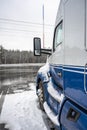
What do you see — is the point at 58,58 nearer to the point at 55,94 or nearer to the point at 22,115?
the point at 55,94

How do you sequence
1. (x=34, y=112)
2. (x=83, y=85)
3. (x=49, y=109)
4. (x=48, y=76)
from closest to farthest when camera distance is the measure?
(x=83, y=85) < (x=49, y=109) < (x=48, y=76) < (x=34, y=112)

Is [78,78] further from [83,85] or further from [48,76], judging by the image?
[48,76]

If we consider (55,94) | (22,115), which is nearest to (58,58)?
(55,94)

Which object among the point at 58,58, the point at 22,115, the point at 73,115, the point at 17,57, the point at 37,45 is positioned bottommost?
the point at 22,115

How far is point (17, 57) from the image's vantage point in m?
71.5

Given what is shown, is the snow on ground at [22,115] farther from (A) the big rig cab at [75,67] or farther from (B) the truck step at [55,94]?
(A) the big rig cab at [75,67]

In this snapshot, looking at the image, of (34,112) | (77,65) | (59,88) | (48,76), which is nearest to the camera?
(77,65)

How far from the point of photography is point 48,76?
512 cm

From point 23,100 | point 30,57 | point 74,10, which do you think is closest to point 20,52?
point 30,57

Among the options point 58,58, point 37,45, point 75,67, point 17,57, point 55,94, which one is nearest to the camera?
point 75,67

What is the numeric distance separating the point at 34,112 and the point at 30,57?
2654 inches

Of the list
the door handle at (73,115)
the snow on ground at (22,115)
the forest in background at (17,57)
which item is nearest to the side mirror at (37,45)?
the snow on ground at (22,115)

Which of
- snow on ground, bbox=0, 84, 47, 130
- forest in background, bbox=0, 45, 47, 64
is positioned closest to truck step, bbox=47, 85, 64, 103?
snow on ground, bbox=0, 84, 47, 130

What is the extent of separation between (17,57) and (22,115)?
66.7 meters
